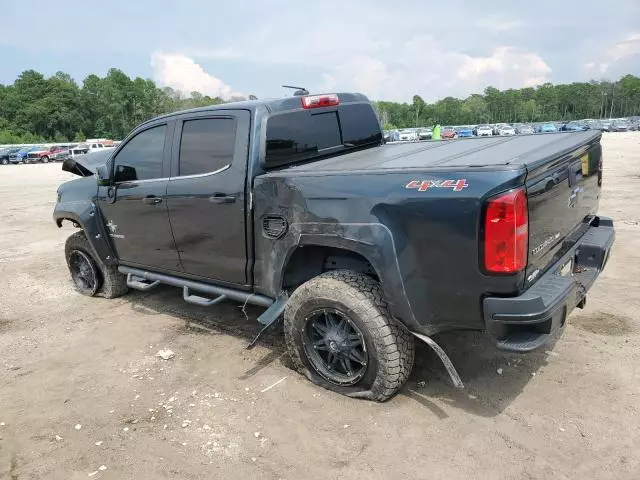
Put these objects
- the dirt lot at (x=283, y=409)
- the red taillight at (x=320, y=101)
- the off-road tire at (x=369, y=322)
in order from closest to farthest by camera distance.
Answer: the dirt lot at (x=283, y=409)
the off-road tire at (x=369, y=322)
the red taillight at (x=320, y=101)

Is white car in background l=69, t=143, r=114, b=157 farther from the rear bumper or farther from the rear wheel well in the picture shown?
the rear bumper

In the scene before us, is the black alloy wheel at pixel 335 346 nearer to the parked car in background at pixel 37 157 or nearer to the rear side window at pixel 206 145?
the rear side window at pixel 206 145

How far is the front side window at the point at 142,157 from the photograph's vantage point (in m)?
4.51

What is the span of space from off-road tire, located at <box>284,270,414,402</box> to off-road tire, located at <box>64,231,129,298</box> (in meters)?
3.02

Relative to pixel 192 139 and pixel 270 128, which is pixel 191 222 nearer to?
pixel 192 139

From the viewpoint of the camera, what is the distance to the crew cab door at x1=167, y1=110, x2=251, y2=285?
3.80 meters

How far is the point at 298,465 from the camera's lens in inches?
111

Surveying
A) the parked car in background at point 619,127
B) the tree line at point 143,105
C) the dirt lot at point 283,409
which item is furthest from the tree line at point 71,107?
the dirt lot at point 283,409

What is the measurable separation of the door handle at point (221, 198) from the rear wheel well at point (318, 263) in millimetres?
650

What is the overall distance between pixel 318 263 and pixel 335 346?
0.60 meters

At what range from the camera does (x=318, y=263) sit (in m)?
3.64

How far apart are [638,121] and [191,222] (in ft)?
298

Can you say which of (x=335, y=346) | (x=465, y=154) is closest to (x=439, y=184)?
(x=465, y=154)

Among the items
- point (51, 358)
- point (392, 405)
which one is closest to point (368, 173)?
point (392, 405)
